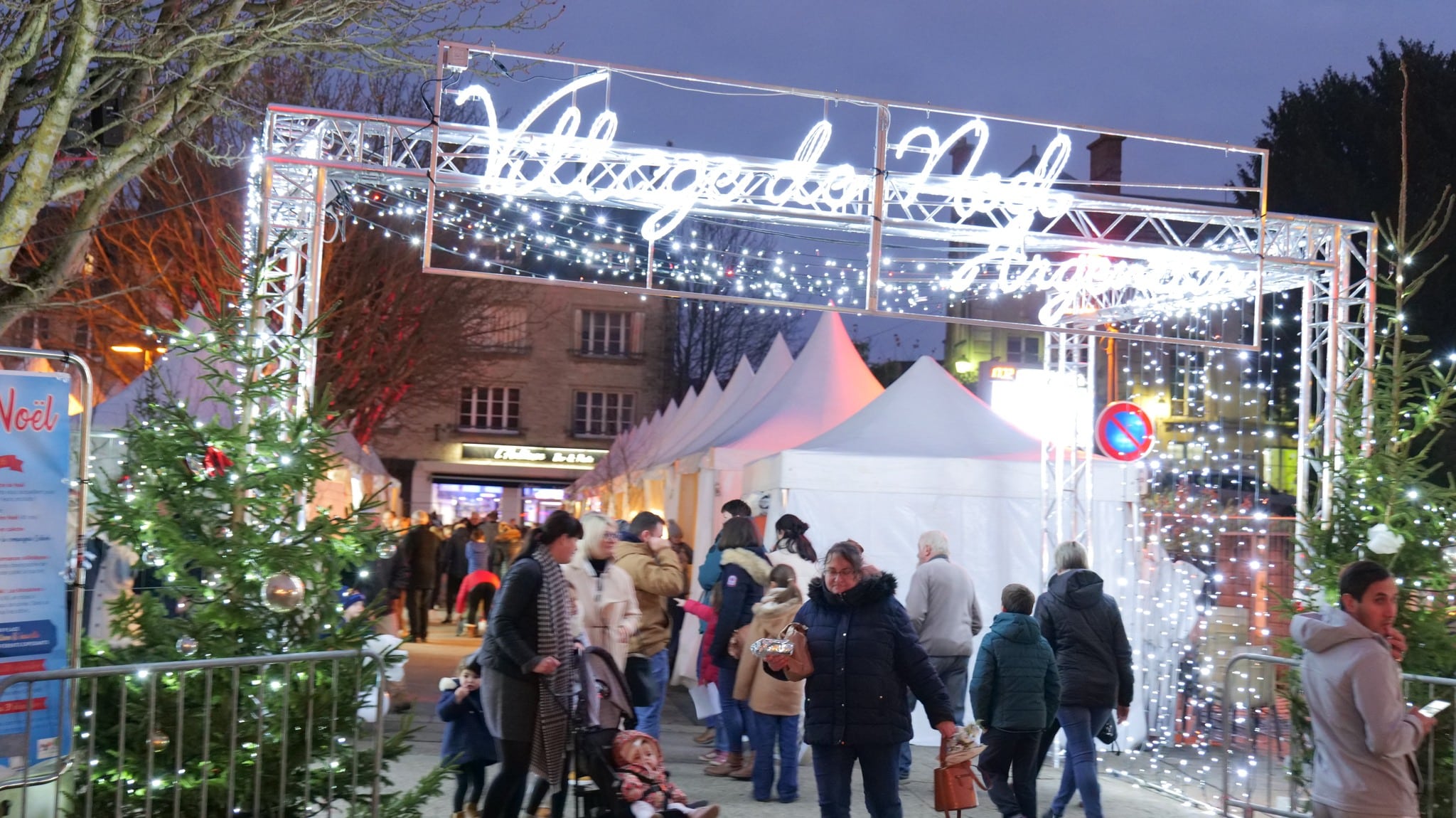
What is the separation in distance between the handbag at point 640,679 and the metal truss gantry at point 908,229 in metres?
2.34

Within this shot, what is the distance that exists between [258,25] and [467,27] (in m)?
1.28

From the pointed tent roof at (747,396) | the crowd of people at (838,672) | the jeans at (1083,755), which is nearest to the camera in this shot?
the crowd of people at (838,672)

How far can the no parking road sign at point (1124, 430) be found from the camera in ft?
38.4

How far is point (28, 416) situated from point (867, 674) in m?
3.61

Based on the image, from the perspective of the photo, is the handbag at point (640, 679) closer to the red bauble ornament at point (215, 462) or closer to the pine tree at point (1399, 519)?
the red bauble ornament at point (215, 462)

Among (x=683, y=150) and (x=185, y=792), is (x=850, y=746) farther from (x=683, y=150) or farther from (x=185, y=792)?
(x=683, y=150)

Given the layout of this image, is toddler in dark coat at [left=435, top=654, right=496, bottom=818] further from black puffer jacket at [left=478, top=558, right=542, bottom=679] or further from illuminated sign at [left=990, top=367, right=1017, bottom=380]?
illuminated sign at [left=990, top=367, right=1017, bottom=380]

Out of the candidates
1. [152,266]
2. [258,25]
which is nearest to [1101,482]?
[258,25]

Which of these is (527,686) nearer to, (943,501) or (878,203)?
(878,203)

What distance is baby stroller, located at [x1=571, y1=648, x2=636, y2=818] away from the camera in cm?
612

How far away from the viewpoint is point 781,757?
851 centimetres

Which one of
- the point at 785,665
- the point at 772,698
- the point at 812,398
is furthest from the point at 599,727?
the point at 812,398

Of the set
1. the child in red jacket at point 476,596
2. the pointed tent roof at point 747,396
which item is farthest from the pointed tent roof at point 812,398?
the child in red jacket at point 476,596

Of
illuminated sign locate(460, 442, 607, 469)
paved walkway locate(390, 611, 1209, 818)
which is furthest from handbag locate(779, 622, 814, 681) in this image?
illuminated sign locate(460, 442, 607, 469)
